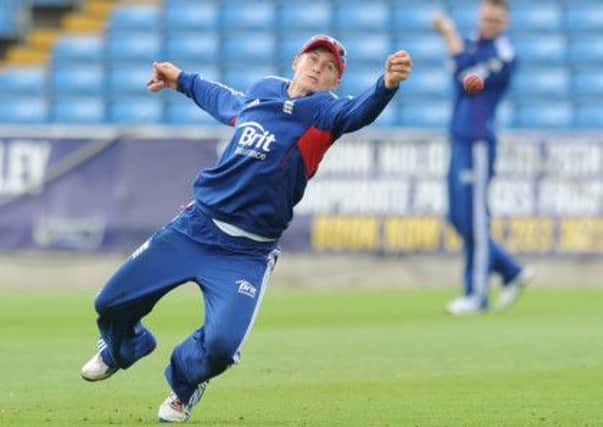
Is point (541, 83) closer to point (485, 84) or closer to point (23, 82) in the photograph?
point (23, 82)

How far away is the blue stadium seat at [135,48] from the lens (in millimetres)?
25250

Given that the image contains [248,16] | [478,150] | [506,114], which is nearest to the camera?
[478,150]

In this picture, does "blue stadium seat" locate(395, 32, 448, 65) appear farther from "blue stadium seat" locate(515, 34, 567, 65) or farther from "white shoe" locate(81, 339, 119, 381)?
"white shoe" locate(81, 339, 119, 381)

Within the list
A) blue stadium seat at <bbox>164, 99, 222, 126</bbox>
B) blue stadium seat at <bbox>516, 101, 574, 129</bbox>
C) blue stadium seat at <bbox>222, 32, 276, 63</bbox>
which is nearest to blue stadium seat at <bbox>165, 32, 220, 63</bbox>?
blue stadium seat at <bbox>222, 32, 276, 63</bbox>

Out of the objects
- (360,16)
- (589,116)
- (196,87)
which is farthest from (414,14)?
(196,87)

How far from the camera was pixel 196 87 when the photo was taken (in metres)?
9.20

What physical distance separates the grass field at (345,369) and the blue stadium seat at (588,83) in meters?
7.94

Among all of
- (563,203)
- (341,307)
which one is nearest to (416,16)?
(563,203)

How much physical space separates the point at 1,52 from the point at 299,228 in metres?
8.14

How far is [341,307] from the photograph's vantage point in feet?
56.5

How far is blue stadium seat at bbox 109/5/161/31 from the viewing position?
1012 inches

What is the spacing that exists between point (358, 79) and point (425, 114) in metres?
1.16

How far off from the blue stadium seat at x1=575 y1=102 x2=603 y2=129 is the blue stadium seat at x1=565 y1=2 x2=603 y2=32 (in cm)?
153

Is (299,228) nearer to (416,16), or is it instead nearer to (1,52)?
(416,16)
